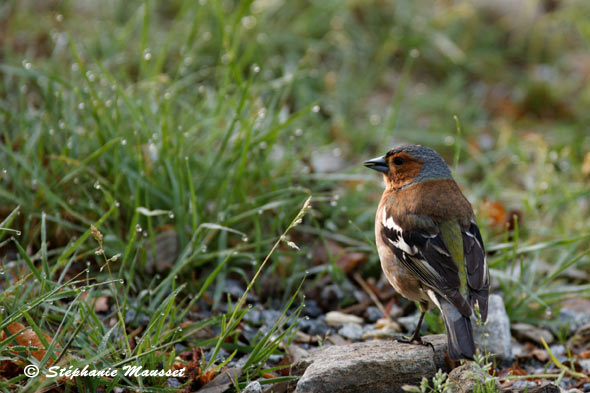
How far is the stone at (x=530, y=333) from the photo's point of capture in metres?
4.21

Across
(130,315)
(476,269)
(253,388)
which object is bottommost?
(130,315)

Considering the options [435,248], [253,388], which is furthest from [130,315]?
[435,248]

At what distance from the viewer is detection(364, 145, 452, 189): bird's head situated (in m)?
4.20

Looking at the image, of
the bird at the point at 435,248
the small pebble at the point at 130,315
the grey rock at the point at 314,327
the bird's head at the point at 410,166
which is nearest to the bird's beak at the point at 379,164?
the bird's head at the point at 410,166

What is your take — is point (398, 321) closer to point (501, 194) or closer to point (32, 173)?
point (501, 194)

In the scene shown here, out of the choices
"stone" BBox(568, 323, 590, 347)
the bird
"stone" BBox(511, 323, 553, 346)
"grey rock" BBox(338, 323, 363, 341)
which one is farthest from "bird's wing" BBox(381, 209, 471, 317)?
"stone" BBox(568, 323, 590, 347)

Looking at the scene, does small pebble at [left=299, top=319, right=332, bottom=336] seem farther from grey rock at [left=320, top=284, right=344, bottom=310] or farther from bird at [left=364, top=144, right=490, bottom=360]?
bird at [left=364, top=144, right=490, bottom=360]

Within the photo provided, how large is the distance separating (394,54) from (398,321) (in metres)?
3.99

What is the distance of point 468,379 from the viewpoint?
3.11m

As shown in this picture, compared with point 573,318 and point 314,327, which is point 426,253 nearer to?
point 314,327

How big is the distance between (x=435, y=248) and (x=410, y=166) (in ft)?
2.56

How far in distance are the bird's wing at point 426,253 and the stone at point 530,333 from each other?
946 mm

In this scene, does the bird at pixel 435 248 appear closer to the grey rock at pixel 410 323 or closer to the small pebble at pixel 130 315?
the grey rock at pixel 410 323

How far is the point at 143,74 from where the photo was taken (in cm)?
552
